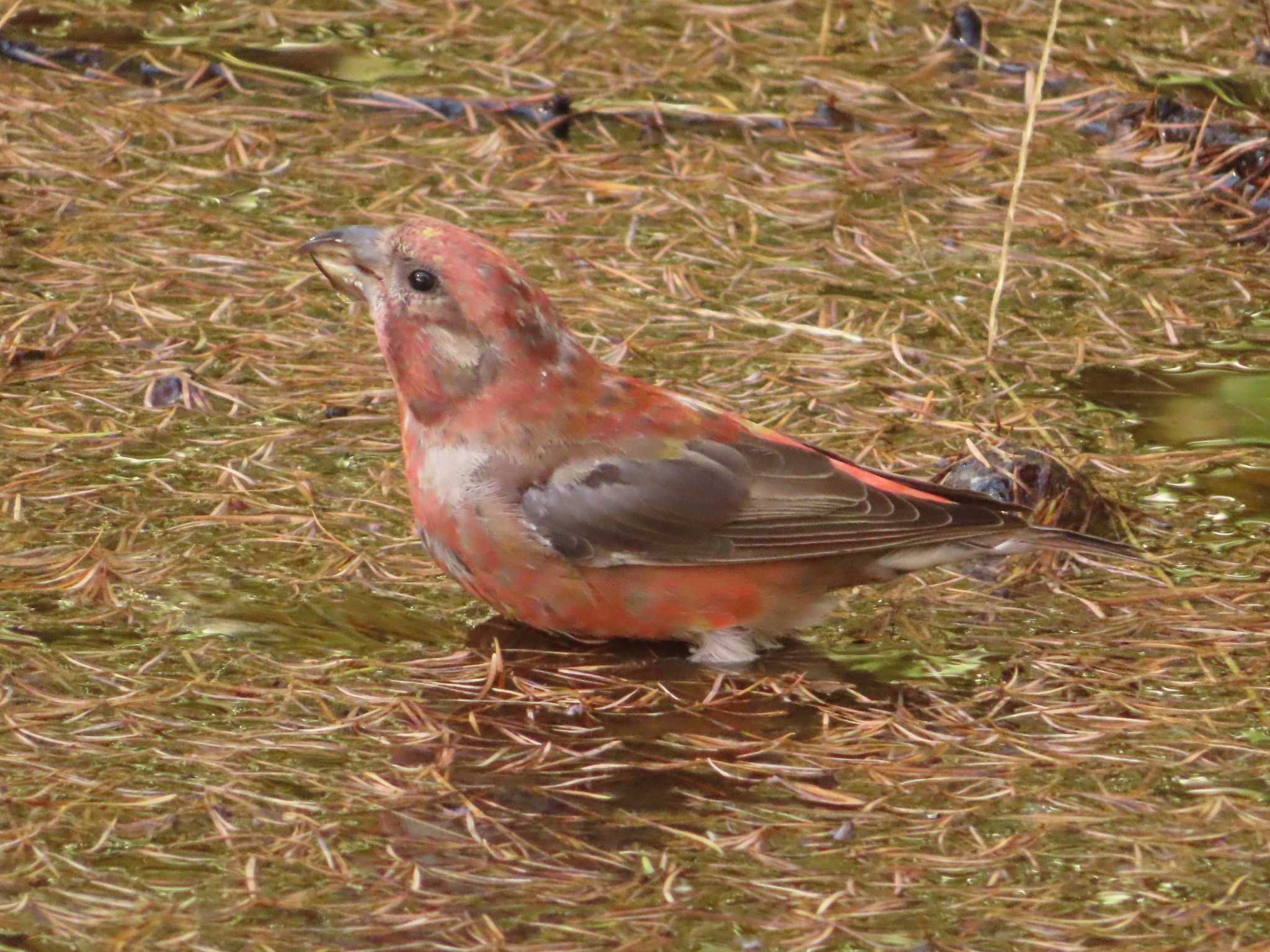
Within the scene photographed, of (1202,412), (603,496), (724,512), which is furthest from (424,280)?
(1202,412)

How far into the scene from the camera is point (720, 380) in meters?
6.09

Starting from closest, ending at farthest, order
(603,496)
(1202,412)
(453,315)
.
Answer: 1. (603,496)
2. (453,315)
3. (1202,412)

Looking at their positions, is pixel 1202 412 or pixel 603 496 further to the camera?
pixel 1202 412

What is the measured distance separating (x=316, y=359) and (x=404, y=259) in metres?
1.33

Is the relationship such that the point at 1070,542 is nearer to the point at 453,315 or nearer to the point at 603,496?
the point at 603,496

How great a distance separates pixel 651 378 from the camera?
6090 millimetres

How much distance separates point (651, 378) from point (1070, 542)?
1.74 metres

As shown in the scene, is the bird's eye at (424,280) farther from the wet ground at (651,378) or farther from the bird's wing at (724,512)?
the wet ground at (651,378)

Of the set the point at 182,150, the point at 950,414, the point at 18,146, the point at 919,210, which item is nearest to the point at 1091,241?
the point at 919,210

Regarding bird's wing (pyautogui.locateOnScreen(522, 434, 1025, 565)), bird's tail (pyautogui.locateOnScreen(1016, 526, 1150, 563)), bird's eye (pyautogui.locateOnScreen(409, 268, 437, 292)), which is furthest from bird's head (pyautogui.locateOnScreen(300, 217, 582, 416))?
bird's tail (pyautogui.locateOnScreen(1016, 526, 1150, 563))

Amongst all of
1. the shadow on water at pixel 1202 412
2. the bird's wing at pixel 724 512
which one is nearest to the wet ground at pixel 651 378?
the shadow on water at pixel 1202 412

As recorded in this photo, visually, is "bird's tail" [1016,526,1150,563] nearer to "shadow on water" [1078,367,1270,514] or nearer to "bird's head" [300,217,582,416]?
"shadow on water" [1078,367,1270,514]

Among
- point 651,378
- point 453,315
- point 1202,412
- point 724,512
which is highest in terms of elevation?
point 453,315

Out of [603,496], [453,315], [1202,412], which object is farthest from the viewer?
[1202,412]
